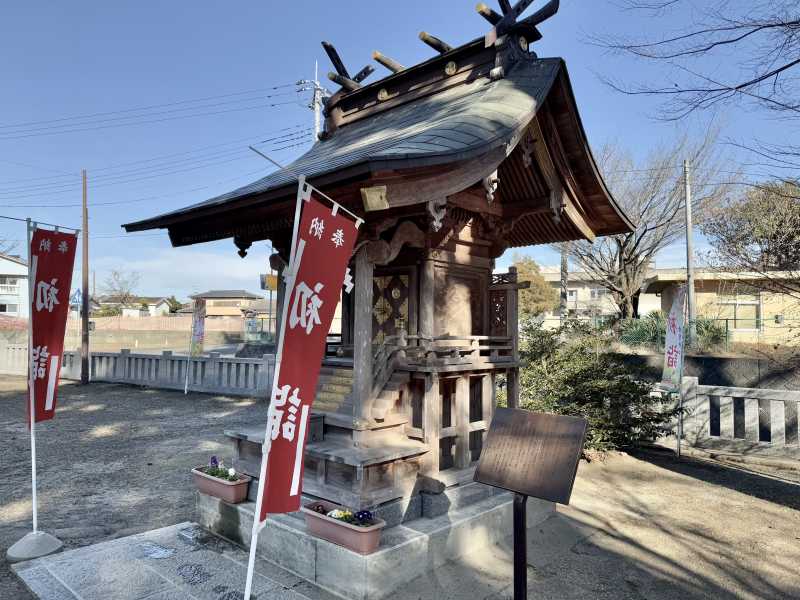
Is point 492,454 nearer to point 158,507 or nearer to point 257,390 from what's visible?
point 158,507

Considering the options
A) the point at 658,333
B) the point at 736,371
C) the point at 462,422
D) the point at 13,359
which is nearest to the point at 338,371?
→ the point at 462,422

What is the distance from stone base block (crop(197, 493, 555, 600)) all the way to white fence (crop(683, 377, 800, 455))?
217 inches

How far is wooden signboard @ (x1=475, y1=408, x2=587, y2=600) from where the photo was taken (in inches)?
141

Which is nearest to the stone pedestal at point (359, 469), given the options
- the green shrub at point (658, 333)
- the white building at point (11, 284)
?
the green shrub at point (658, 333)

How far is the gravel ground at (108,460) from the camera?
254 inches

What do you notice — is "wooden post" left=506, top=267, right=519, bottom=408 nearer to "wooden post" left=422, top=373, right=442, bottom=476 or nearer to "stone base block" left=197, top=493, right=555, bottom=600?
"stone base block" left=197, top=493, right=555, bottom=600

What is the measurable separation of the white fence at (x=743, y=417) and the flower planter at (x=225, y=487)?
331 inches

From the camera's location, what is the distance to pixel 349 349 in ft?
23.9

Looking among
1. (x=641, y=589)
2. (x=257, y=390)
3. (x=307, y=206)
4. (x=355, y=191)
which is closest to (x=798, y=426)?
(x=641, y=589)

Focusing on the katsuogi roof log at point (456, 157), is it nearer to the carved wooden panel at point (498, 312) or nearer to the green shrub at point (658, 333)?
the carved wooden panel at point (498, 312)

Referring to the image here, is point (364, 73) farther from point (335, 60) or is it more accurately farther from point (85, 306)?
point (85, 306)

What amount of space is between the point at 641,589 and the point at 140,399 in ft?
53.8

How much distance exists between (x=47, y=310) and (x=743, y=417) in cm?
1214

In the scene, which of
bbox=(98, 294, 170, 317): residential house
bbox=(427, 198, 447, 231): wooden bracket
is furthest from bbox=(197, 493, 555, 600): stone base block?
bbox=(98, 294, 170, 317): residential house
